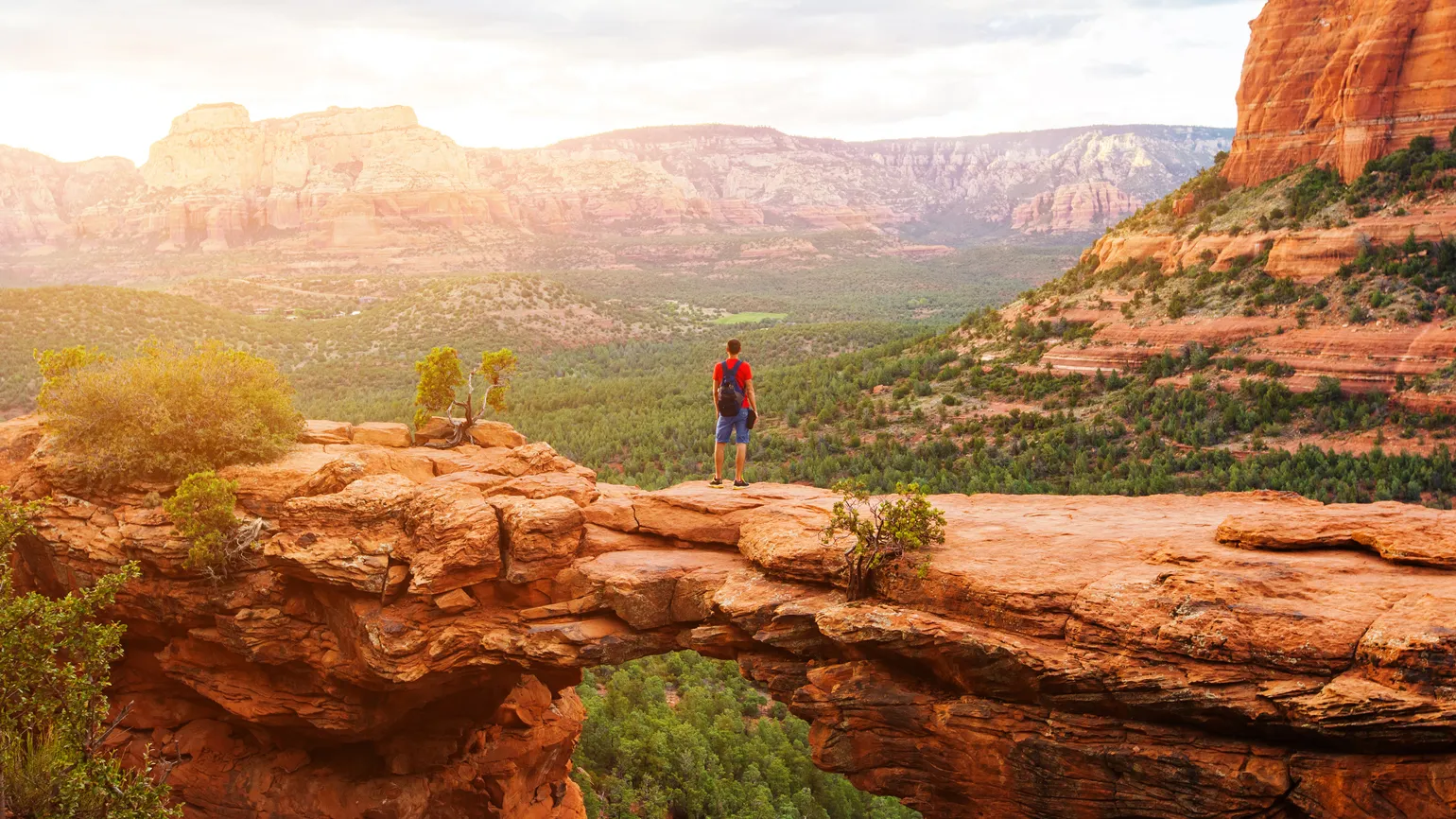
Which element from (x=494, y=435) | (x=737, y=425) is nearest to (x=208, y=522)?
(x=494, y=435)

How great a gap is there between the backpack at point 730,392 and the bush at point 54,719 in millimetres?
9137

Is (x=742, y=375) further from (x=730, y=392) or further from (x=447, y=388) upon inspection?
(x=447, y=388)

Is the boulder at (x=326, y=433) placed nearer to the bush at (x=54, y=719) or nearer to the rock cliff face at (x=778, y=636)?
the rock cliff face at (x=778, y=636)

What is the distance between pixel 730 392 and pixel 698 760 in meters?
11.3

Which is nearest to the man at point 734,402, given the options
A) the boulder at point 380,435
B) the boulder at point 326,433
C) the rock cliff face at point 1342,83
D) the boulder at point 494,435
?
the boulder at point 494,435

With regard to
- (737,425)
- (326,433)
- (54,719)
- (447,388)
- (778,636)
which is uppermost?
(447,388)

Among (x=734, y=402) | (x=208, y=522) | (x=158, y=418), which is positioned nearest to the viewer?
(x=208, y=522)

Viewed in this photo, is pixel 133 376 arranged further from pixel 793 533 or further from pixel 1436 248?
pixel 1436 248

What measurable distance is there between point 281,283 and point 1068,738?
11419cm

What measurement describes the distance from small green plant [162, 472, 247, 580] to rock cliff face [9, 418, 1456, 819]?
0.46 m

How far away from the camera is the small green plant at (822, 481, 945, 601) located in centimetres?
1160

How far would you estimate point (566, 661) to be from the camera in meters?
13.3

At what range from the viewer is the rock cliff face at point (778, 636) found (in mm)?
9086

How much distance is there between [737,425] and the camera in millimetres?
15836
